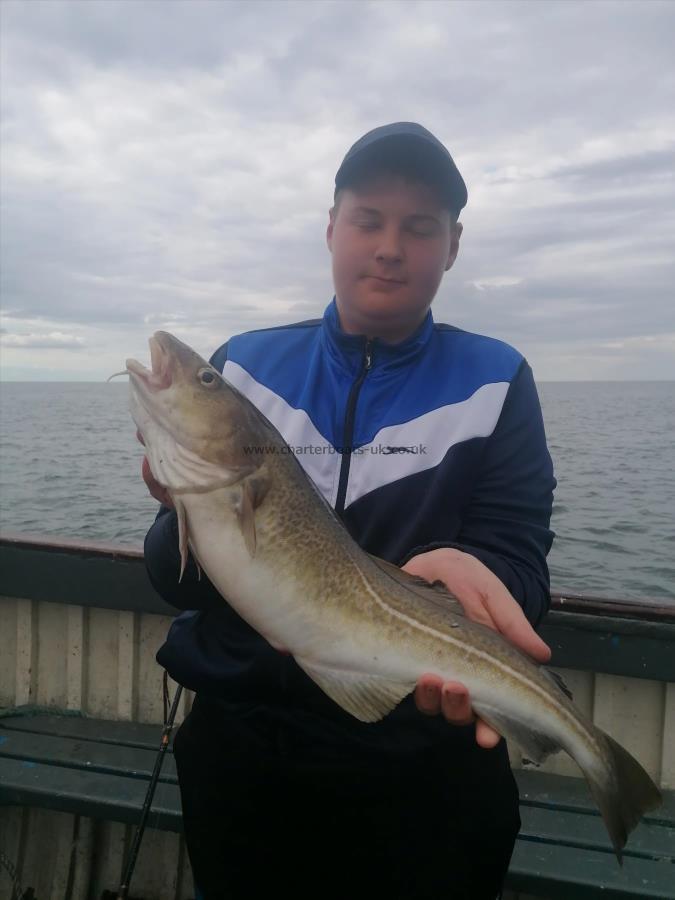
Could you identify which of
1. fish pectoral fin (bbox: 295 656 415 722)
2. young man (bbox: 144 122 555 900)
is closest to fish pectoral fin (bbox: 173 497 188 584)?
young man (bbox: 144 122 555 900)

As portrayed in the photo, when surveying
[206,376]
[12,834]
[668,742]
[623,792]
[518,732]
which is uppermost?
[206,376]

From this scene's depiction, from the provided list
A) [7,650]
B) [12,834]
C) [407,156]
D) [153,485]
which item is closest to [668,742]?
[153,485]

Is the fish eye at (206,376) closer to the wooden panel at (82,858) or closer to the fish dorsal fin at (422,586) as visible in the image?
the fish dorsal fin at (422,586)

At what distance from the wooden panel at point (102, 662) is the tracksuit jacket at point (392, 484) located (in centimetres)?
207

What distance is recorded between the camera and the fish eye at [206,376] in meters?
2.42

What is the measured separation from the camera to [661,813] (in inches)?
141

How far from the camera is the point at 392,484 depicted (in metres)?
2.66

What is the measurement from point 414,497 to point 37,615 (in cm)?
326

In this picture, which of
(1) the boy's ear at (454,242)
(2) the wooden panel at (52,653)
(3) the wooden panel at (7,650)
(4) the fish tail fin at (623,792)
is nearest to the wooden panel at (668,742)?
(4) the fish tail fin at (623,792)

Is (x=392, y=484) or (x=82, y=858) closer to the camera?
(x=392, y=484)

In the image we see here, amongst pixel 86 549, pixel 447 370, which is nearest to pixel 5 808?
pixel 86 549

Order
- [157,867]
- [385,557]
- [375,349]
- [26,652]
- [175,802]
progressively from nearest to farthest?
[385,557] → [375,349] → [175,802] → [157,867] → [26,652]

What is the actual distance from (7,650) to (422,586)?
3.64 metres

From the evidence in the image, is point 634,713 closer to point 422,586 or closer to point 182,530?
point 422,586
